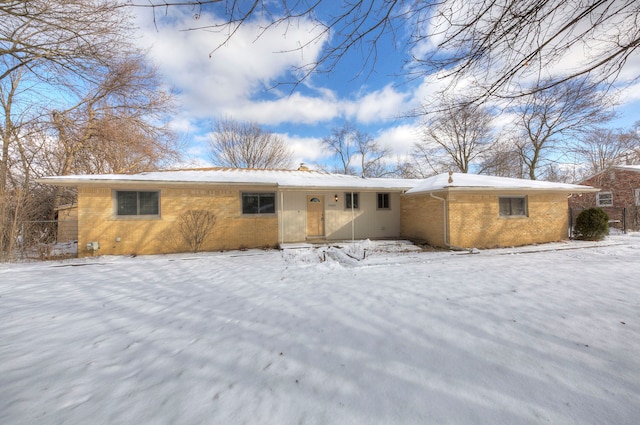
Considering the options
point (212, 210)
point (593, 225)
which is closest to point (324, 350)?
point (212, 210)

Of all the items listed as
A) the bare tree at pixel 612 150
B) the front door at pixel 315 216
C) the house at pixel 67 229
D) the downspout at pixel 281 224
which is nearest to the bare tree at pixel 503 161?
the bare tree at pixel 612 150

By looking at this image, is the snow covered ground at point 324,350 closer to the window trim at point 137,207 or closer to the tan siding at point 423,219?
the window trim at point 137,207

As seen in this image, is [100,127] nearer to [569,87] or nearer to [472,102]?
[472,102]

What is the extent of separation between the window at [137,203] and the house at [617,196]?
Result: 22.8m

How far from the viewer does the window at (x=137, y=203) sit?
8328 mm

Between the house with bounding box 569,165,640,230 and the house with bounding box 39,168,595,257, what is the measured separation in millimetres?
9100

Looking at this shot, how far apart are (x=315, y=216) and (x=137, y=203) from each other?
22.8 ft

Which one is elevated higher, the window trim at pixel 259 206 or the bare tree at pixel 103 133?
the bare tree at pixel 103 133

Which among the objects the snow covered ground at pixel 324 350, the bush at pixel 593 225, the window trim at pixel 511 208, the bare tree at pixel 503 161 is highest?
the bare tree at pixel 503 161

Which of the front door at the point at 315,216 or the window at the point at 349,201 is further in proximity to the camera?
the window at the point at 349,201

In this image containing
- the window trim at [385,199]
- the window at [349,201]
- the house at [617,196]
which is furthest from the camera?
the house at [617,196]

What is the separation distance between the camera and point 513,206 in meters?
10.1

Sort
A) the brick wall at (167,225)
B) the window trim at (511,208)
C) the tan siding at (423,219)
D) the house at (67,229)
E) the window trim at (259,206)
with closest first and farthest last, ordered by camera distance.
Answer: the brick wall at (167,225) → the window trim at (259,206) → the tan siding at (423,219) → the window trim at (511,208) → the house at (67,229)

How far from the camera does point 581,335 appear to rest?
275 cm
